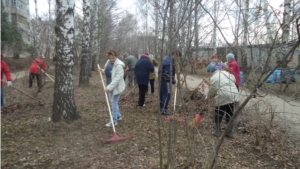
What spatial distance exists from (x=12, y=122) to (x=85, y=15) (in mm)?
6543

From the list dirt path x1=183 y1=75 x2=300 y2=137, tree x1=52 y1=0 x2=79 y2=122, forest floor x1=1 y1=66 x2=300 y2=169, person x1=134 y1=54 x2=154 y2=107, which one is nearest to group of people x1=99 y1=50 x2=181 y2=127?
person x1=134 y1=54 x2=154 y2=107

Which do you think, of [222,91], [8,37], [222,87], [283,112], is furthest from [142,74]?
[8,37]

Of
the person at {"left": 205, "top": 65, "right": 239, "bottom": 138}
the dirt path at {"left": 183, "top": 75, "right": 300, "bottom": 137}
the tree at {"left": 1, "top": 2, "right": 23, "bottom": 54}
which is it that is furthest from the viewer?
the tree at {"left": 1, "top": 2, "right": 23, "bottom": 54}

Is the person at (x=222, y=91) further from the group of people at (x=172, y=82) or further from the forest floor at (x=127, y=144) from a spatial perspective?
the forest floor at (x=127, y=144)

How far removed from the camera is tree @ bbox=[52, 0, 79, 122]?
15.2 feet

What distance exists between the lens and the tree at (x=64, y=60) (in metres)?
4.63

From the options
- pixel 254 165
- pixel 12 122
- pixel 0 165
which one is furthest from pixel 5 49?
pixel 254 165

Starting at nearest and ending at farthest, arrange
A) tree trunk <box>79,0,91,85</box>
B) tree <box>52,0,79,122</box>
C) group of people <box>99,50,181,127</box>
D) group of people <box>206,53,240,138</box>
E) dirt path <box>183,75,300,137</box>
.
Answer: dirt path <box>183,75,300,137</box> < group of people <box>206,53,240,138</box> < tree <box>52,0,79,122</box> < group of people <box>99,50,181,127</box> < tree trunk <box>79,0,91,85</box>

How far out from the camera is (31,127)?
4754mm

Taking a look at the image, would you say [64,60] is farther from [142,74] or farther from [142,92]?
[142,92]

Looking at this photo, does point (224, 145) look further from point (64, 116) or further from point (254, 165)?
point (64, 116)

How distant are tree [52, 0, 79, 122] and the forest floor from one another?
31cm

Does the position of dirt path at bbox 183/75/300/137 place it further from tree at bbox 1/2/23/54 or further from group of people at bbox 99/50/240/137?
tree at bbox 1/2/23/54

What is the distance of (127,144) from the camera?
13.7 feet
